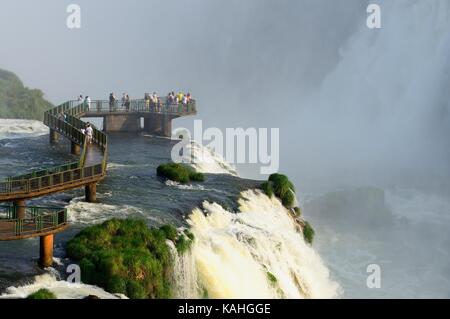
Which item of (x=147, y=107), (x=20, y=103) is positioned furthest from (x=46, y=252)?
(x=20, y=103)

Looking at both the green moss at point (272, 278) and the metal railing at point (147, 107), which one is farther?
the metal railing at point (147, 107)

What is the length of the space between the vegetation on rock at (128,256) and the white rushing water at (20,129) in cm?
2965

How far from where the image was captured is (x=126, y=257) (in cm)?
2561

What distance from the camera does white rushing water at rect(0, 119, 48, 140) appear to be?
56481 millimetres

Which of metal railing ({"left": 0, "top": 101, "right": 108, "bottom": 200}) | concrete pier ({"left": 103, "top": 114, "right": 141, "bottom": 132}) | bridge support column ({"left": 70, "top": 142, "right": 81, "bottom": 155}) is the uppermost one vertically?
concrete pier ({"left": 103, "top": 114, "right": 141, "bottom": 132})

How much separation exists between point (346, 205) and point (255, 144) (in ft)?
123

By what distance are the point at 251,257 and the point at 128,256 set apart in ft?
24.6

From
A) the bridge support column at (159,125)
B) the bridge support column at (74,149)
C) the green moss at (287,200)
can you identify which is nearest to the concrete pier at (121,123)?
the bridge support column at (159,125)

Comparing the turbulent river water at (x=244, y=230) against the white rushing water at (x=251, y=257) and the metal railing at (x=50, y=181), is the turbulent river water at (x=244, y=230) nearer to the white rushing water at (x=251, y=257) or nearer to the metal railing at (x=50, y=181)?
the white rushing water at (x=251, y=257)

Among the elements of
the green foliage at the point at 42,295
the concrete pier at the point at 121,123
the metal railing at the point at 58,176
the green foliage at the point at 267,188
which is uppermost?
the concrete pier at the point at 121,123

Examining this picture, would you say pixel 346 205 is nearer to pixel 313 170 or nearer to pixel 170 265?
pixel 313 170

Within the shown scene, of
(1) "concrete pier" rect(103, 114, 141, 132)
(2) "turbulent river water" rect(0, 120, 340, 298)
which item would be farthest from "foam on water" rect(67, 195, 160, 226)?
(1) "concrete pier" rect(103, 114, 141, 132)

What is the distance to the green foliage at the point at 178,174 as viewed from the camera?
135 feet

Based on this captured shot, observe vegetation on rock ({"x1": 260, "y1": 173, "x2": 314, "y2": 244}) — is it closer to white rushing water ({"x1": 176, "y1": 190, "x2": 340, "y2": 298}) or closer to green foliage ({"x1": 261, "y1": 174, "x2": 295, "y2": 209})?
green foliage ({"x1": 261, "y1": 174, "x2": 295, "y2": 209})
